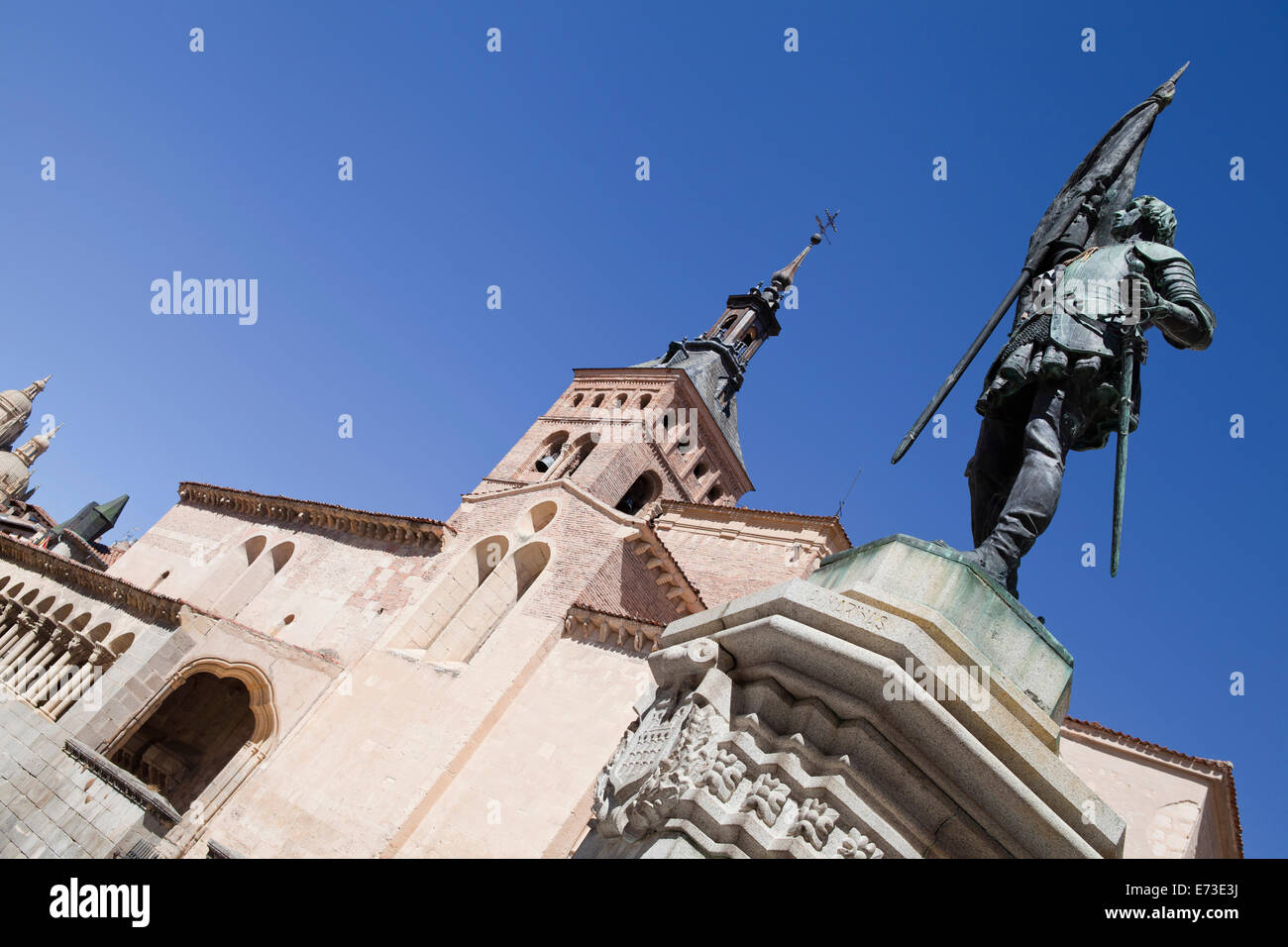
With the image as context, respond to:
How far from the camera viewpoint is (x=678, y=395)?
31406 mm

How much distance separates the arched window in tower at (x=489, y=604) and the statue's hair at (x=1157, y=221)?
15489 millimetres

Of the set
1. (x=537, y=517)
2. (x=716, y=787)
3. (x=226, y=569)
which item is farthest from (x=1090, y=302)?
(x=226, y=569)

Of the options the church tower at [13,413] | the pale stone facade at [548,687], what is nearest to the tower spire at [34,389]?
the church tower at [13,413]

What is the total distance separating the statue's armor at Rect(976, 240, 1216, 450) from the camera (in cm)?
482

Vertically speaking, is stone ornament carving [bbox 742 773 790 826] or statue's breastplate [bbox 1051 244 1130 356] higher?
statue's breastplate [bbox 1051 244 1130 356]

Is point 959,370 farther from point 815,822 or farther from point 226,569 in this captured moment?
point 226,569

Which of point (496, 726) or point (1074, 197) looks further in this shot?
point (496, 726)

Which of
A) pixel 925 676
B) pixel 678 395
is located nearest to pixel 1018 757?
pixel 925 676

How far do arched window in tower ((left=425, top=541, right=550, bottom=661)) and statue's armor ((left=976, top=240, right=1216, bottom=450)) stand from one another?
15.3 meters

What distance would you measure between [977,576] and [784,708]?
1090mm

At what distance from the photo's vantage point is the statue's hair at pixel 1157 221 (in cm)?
551

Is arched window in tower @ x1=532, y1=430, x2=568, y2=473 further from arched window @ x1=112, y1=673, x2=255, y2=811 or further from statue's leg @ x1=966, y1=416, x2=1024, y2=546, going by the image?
statue's leg @ x1=966, y1=416, x2=1024, y2=546

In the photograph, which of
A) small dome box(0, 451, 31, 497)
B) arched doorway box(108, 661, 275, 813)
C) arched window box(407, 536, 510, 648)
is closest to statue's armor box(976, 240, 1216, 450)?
arched window box(407, 536, 510, 648)
